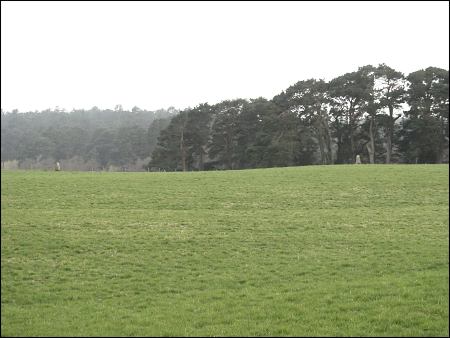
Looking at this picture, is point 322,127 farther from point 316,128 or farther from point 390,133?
point 390,133

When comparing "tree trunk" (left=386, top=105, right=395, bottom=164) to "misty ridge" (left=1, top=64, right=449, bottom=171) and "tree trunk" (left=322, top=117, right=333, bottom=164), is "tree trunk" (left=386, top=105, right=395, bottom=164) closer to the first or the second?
"misty ridge" (left=1, top=64, right=449, bottom=171)

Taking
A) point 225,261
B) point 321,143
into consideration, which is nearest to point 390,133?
point 321,143

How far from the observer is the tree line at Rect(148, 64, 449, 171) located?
211 feet

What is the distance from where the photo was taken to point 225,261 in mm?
15664

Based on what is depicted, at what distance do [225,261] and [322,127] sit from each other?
61106mm

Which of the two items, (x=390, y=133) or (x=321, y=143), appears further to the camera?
(x=321, y=143)

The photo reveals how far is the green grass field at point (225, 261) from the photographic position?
10078 millimetres

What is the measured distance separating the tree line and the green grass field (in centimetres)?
3733

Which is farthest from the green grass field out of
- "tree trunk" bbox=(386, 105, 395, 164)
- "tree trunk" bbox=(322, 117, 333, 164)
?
"tree trunk" bbox=(322, 117, 333, 164)

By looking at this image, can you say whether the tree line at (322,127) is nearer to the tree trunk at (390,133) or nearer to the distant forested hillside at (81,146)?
the tree trunk at (390,133)

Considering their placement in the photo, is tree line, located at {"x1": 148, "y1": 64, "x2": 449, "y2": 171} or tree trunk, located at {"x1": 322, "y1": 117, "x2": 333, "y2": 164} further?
tree trunk, located at {"x1": 322, "y1": 117, "x2": 333, "y2": 164}

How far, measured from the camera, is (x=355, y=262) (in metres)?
15.1

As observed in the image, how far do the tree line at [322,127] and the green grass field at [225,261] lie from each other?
37.3m

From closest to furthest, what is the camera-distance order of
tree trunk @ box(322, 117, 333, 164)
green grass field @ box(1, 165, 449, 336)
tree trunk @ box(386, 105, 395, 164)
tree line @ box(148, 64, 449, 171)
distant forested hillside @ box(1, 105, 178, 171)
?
green grass field @ box(1, 165, 449, 336)
tree line @ box(148, 64, 449, 171)
tree trunk @ box(386, 105, 395, 164)
tree trunk @ box(322, 117, 333, 164)
distant forested hillside @ box(1, 105, 178, 171)
